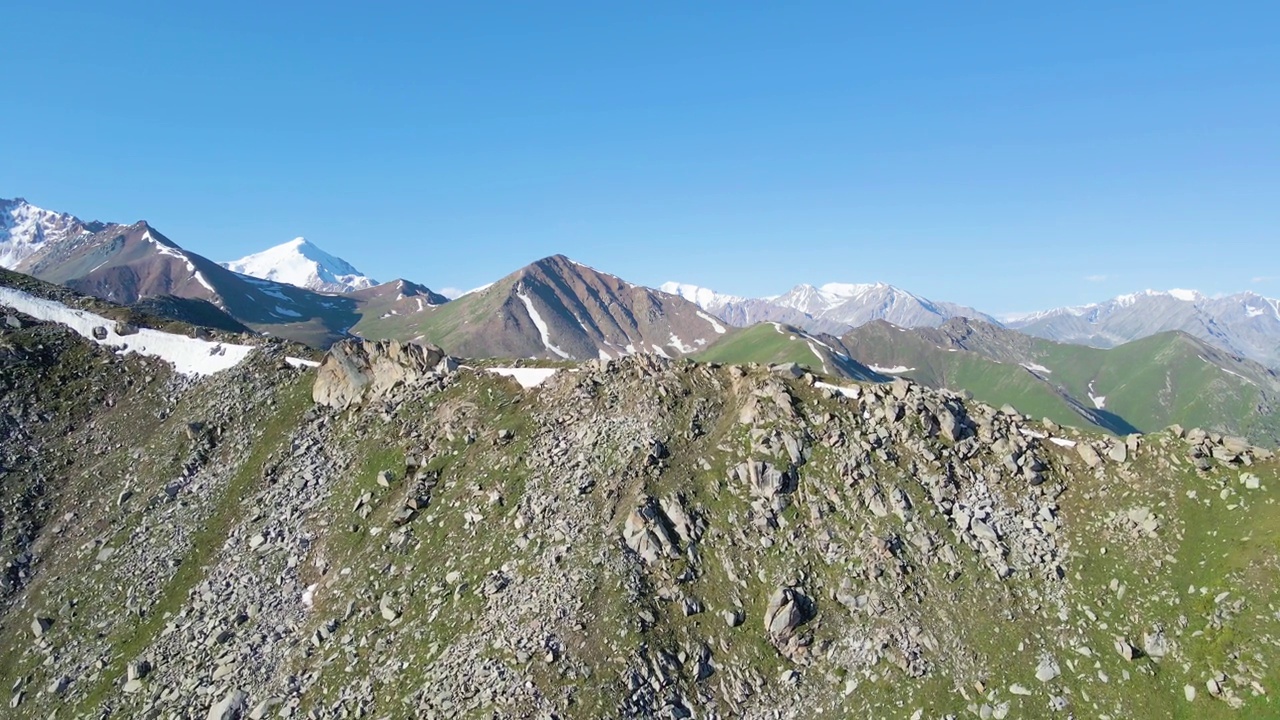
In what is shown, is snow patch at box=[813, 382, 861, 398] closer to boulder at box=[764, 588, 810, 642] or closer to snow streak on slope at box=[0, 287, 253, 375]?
boulder at box=[764, 588, 810, 642]

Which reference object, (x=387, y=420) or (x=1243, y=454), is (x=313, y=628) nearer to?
(x=387, y=420)

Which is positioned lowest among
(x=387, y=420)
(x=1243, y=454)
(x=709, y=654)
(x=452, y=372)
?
(x=709, y=654)

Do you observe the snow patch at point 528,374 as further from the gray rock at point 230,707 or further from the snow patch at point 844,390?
the gray rock at point 230,707

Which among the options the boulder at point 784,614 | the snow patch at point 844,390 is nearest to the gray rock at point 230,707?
the boulder at point 784,614

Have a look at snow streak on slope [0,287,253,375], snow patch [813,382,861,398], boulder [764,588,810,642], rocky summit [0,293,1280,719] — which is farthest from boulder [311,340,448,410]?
boulder [764,588,810,642]

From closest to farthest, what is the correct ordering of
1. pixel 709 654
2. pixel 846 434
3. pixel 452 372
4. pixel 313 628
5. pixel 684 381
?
pixel 709 654
pixel 313 628
pixel 846 434
pixel 684 381
pixel 452 372

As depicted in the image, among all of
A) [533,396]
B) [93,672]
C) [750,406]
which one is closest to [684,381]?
[750,406]

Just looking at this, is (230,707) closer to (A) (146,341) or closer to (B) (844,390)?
(B) (844,390)
